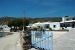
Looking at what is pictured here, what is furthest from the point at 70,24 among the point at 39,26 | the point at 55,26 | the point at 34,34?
the point at 34,34

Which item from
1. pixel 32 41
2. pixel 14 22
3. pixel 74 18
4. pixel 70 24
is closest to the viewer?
pixel 32 41

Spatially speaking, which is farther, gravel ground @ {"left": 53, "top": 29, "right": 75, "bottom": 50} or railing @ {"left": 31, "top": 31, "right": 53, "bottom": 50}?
gravel ground @ {"left": 53, "top": 29, "right": 75, "bottom": 50}

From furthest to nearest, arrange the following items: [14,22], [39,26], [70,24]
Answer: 1. [14,22]
2. [70,24]
3. [39,26]

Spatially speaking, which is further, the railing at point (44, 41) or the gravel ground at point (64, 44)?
the gravel ground at point (64, 44)

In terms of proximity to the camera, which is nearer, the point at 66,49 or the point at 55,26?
the point at 66,49

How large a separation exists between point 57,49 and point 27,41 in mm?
2141

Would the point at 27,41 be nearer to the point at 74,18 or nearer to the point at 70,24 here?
the point at 70,24

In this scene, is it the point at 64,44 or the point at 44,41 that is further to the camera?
the point at 64,44

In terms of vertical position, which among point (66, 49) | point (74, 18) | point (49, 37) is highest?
point (74, 18)

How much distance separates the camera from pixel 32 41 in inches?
486

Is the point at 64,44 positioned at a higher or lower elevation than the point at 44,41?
lower

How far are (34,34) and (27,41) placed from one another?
6.44 feet

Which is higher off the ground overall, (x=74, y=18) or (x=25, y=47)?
(x=74, y=18)

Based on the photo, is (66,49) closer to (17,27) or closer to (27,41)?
(27,41)
